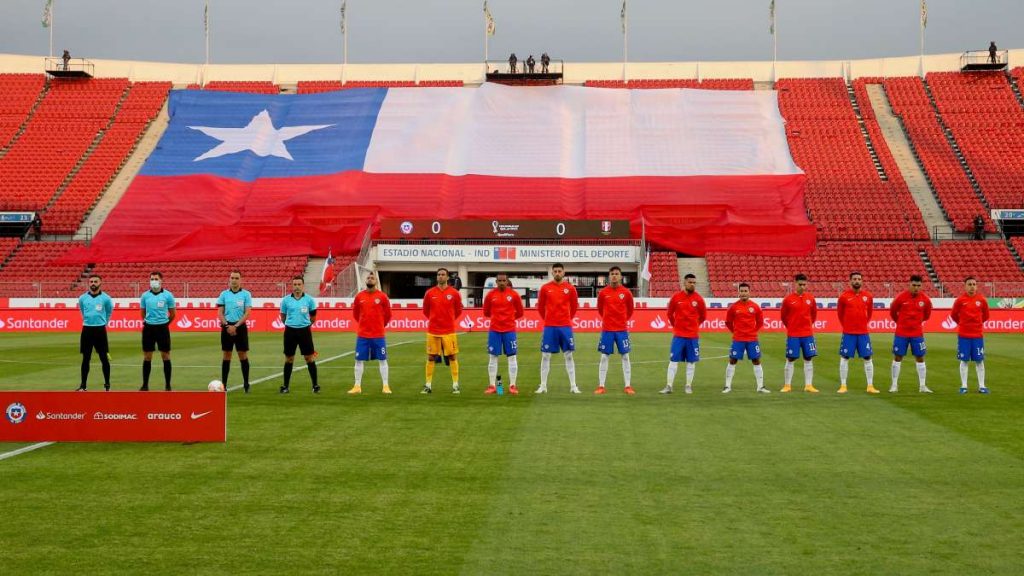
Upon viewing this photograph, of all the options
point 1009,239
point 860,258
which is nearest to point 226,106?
point 860,258

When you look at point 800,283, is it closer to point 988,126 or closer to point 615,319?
point 615,319

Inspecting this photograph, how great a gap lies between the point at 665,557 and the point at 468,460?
396 cm

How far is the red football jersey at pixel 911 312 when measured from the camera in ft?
58.9

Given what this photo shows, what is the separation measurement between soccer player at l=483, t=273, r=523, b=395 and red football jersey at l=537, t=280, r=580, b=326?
0.51 m

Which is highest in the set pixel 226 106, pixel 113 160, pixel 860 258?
pixel 226 106

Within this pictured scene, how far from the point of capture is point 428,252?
50062mm

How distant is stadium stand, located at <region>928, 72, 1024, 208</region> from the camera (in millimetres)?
55312

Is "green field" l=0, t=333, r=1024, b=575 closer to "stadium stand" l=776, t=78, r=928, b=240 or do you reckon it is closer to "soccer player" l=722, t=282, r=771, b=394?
"soccer player" l=722, t=282, r=771, b=394

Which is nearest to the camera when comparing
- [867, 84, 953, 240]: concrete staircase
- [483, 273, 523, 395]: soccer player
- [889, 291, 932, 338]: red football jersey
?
[483, 273, 523, 395]: soccer player

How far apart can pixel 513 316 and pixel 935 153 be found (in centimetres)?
5045

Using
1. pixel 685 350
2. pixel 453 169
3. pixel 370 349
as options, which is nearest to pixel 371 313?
pixel 370 349

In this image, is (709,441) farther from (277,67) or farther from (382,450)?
(277,67)

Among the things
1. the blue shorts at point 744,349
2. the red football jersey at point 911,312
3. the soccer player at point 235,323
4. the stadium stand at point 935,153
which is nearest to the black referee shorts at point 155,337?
the soccer player at point 235,323

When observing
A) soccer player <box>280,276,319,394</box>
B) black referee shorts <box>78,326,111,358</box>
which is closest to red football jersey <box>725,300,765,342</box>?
soccer player <box>280,276,319,394</box>
